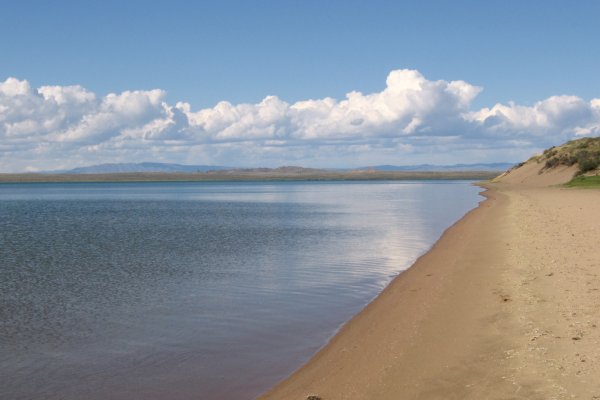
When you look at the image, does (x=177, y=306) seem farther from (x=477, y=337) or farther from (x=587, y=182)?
(x=587, y=182)

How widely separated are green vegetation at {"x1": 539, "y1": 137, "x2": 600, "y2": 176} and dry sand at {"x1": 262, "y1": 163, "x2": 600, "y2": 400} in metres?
65.0

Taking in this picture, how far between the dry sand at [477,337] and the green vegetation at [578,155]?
6497 cm

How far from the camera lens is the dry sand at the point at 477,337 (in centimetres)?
947

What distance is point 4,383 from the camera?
1206cm

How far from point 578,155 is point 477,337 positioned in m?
87.9

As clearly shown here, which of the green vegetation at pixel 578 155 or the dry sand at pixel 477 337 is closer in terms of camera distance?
the dry sand at pixel 477 337

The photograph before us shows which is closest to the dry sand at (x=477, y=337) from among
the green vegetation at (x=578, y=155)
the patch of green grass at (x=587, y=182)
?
the patch of green grass at (x=587, y=182)

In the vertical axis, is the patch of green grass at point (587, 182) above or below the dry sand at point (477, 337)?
above

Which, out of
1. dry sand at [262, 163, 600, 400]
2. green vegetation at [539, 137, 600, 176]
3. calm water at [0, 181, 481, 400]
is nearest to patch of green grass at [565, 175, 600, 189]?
green vegetation at [539, 137, 600, 176]

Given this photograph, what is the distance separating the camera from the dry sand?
9.47 m

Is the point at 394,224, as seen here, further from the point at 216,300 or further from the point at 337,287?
the point at 216,300

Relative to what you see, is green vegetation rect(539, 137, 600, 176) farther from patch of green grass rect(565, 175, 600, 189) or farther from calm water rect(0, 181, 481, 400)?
calm water rect(0, 181, 481, 400)

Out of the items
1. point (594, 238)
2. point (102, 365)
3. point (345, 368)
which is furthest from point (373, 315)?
point (594, 238)

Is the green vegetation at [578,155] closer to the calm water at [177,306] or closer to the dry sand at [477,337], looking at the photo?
the calm water at [177,306]
